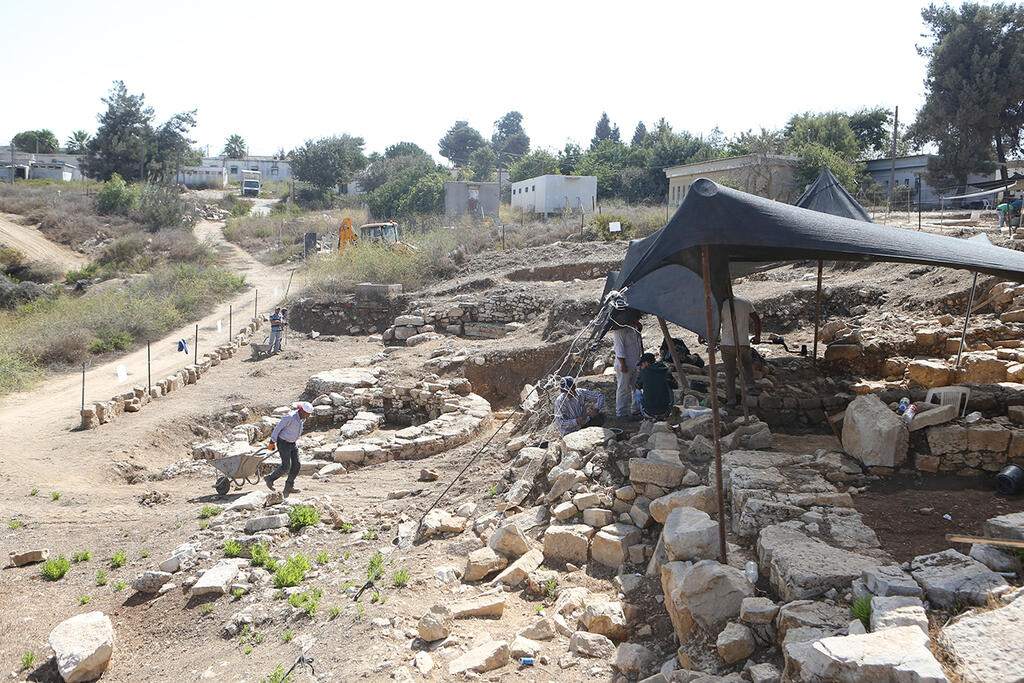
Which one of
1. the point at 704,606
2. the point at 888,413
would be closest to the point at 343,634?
the point at 704,606

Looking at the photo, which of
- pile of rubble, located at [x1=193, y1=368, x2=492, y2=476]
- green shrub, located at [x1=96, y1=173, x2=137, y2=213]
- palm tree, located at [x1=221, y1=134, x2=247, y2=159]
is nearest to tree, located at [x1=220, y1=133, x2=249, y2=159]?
palm tree, located at [x1=221, y1=134, x2=247, y2=159]

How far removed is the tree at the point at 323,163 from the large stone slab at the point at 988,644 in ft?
175

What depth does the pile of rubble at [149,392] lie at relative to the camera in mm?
11320

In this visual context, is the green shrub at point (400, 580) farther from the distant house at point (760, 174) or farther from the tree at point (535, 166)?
the tree at point (535, 166)

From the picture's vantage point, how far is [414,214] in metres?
36.6

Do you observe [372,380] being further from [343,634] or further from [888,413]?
[888,413]

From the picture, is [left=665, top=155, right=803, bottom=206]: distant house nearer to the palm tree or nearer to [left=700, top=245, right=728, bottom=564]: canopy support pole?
[left=700, top=245, right=728, bottom=564]: canopy support pole

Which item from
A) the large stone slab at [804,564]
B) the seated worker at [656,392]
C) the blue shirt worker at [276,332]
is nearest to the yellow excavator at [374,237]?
the blue shirt worker at [276,332]

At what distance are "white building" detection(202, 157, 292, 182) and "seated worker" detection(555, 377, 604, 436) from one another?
69720 millimetres

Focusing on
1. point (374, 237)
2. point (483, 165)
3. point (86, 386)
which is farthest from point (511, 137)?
point (86, 386)

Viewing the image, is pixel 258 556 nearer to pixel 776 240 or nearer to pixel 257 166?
pixel 776 240

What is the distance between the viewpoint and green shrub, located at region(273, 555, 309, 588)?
5.95 metres

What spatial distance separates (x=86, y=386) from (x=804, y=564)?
14.7m

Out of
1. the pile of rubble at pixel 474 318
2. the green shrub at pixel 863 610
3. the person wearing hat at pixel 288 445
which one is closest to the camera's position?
the green shrub at pixel 863 610
